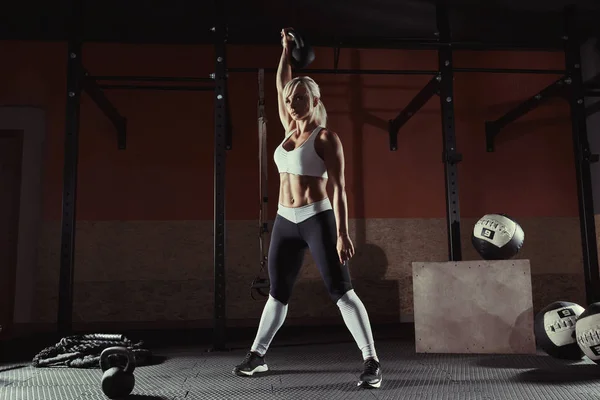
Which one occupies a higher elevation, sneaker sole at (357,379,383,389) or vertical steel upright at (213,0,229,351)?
vertical steel upright at (213,0,229,351)

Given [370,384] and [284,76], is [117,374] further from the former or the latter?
[284,76]

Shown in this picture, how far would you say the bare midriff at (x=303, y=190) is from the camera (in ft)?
8.63

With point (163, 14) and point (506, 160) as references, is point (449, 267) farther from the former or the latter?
point (163, 14)

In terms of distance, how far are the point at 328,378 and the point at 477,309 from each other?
1381mm

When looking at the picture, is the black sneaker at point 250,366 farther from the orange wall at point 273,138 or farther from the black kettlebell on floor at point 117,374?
Result: the orange wall at point 273,138

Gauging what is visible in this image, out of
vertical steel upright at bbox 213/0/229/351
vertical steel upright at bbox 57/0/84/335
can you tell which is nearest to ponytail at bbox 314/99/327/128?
vertical steel upright at bbox 213/0/229/351

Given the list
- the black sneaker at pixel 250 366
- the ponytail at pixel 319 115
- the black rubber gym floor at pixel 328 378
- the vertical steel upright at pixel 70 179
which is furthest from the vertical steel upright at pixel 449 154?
the vertical steel upright at pixel 70 179

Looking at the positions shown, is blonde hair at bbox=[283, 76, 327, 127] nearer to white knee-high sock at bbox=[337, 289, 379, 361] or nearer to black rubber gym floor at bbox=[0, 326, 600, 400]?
white knee-high sock at bbox=[337, 289, 379, 361]

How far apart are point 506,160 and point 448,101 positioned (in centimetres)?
211

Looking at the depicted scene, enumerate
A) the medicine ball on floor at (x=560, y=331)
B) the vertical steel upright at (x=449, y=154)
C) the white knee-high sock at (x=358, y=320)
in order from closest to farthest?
the white knee-high sock at (x=358, y=320), the medicine ball on floor at (x=560, y=331), the vertical steel upright at (x=449, y=154)

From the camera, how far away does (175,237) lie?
209 inches

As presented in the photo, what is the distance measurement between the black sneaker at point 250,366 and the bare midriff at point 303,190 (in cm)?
89

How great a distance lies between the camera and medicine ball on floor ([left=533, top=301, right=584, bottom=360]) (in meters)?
3.05

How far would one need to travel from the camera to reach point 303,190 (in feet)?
8.70
